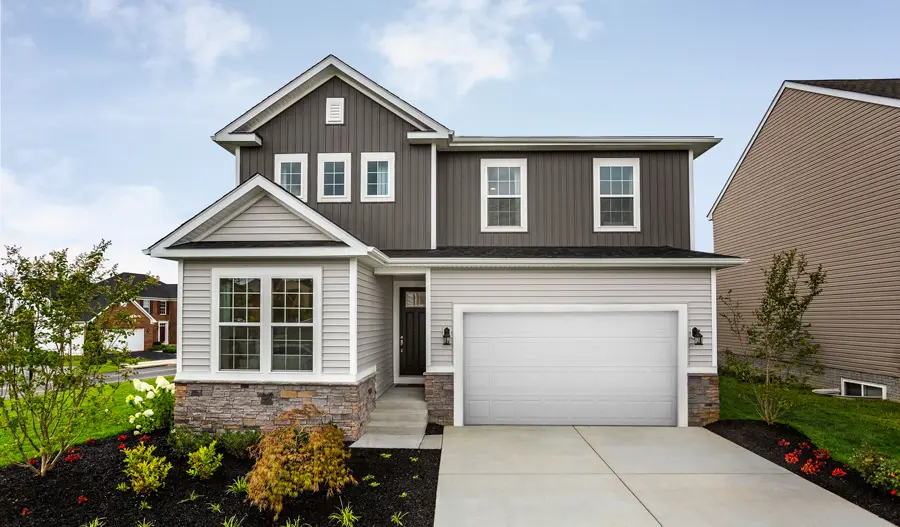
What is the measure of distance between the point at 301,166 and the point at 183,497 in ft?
22.4

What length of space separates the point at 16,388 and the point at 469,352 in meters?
6.50

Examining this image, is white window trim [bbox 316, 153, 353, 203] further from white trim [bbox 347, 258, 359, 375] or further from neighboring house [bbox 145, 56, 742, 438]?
white trim [bbox 347, 258, 359, 375]

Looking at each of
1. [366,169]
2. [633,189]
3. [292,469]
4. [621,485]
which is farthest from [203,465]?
[633,189]

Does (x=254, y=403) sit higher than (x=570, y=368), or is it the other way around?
(x=570, y=368)

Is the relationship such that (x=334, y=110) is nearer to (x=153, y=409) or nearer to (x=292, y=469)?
(x=153, y=409)

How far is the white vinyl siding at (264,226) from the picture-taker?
27.6ft

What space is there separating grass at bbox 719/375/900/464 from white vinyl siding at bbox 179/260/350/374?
7125 mm

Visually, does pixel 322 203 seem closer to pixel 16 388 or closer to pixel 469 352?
pixel 469 352

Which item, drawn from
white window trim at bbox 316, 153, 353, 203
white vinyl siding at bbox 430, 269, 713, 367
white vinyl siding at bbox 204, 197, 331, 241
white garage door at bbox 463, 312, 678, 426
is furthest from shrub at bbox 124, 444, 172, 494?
white window trim at bbox 316, 153, 353, 203

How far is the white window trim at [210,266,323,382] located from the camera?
8195 mm

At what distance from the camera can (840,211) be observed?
42.5 ft

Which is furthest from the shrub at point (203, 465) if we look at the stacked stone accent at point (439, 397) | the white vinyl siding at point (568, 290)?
the white vinyl siding at point (568, 290)

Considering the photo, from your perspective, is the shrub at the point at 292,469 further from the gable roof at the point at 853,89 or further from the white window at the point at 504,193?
the gable roof at the point at 853,89

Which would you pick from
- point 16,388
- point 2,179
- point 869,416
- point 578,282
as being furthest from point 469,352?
point 2,179
